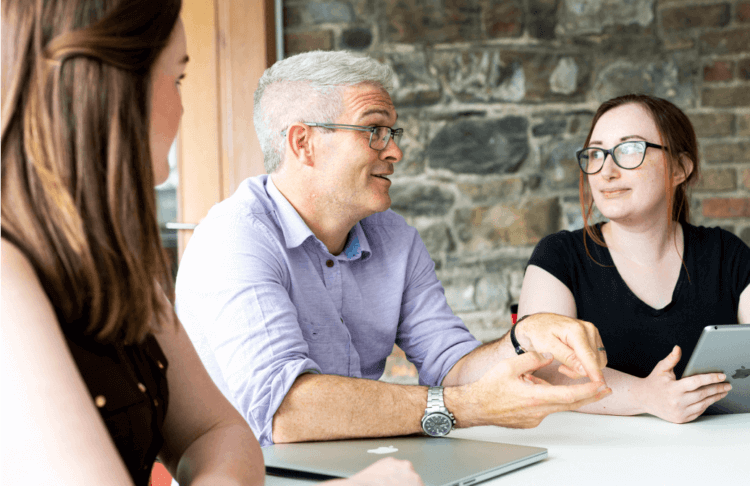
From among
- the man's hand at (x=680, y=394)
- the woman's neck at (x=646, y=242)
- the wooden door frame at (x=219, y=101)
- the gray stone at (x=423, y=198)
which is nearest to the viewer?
the man's hand at (x=680, y=394)

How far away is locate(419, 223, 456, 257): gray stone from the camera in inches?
117

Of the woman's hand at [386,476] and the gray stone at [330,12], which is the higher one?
the gray stone at [330,12]

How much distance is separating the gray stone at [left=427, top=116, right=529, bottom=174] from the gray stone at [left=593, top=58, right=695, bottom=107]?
0.43 metres

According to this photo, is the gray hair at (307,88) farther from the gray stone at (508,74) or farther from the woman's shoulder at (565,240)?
the gray stone at (508,74)

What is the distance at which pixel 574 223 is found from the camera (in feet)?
9.77

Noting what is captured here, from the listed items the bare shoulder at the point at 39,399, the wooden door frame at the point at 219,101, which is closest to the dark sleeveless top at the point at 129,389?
the bare shoulder at the point at 39,399

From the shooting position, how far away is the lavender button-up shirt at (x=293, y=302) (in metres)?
1.30

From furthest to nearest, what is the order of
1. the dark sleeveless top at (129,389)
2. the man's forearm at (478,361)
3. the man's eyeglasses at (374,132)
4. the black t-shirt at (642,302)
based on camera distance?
the black t-shirt at (642,302) < the man's eyeglasses at (374,132) < the man's forearm at (478,361) < the dark sleeveless top at (129,389)

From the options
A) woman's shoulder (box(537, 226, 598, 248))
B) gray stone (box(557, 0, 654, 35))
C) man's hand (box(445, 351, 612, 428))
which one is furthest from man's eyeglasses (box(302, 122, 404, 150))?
gray stone (box(557, 0, 654, 35))

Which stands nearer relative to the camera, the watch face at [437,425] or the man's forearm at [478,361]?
the watch face at [437,425]

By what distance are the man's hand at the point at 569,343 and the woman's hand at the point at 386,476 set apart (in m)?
0.52

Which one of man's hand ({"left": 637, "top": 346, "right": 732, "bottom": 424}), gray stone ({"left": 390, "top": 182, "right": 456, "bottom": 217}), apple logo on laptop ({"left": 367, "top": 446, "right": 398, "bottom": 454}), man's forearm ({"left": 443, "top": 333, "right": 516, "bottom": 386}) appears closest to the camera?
apple logo on laptop ({"left": 367, "top": 446, "right": 398, "bottom": 454})

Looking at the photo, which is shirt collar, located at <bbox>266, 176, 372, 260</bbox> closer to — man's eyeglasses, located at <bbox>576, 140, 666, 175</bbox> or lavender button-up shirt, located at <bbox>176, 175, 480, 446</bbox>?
lavender button-up shirt, located at <bbox>176, 175, 480, 446</bbox>

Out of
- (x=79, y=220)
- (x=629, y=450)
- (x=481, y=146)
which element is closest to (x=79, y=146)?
(x=79, y=220)
